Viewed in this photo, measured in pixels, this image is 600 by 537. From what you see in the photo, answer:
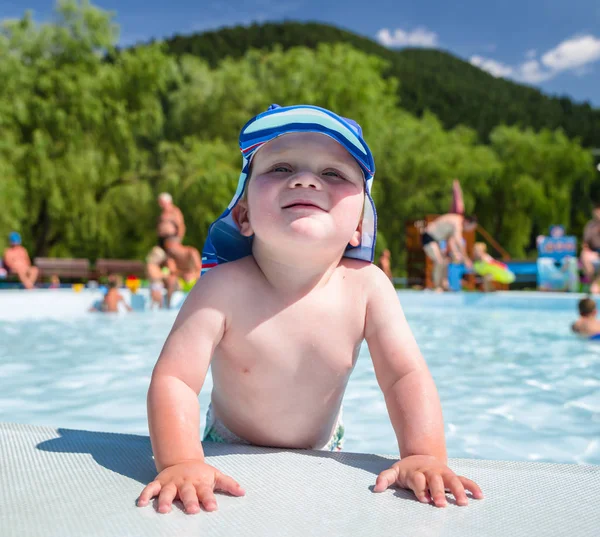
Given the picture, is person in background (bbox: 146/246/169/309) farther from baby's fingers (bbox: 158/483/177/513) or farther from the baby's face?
baby's fingers (bbox: 158/483/177/513)

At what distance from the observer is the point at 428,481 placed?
1215mm

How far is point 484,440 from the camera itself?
2975 millimetres

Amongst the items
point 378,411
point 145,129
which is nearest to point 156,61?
point 145,129

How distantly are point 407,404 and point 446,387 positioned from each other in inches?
114

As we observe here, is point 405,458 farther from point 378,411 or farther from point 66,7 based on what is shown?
point 66,7

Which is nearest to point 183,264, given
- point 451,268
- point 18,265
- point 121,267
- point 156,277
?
point 156,277

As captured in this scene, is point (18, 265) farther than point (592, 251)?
Yes

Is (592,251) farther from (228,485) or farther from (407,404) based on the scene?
(228,485)

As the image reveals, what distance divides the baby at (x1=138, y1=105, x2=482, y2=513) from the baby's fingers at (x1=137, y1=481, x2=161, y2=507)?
14cm

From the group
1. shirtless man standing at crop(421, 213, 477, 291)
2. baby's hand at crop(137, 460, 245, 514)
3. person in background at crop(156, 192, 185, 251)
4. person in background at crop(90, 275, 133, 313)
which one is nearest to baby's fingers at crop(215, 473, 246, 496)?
→ baby's hand at crop(137, 460, 245, 514)

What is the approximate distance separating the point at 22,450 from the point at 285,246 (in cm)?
77

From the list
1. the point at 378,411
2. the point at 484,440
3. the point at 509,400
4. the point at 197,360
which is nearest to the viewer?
the point at 197,360

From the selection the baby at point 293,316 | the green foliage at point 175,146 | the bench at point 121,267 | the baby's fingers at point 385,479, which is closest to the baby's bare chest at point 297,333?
the baby at point 293,316

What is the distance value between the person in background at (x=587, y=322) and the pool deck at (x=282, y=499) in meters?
5.76
